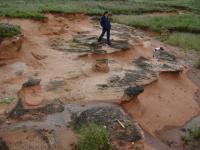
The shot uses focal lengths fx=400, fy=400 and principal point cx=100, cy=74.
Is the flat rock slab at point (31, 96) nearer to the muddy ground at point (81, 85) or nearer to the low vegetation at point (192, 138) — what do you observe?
the muddy ground at point (81, 85)

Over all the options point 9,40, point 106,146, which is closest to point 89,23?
point 9,40

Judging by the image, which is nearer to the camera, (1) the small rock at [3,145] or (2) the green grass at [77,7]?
(1) the small rock at [3,145]

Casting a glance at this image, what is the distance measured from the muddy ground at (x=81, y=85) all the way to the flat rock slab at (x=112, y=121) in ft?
0.31

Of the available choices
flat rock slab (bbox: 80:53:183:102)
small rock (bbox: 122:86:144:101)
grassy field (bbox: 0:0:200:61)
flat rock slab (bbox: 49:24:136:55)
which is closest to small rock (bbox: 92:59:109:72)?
flat rock slab (bbox: 80:53:183:102)

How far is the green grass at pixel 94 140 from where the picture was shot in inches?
349

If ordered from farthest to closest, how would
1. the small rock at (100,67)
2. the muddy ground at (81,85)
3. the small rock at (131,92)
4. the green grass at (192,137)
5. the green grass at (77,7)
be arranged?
the green grass at (77,7) → the small rock at (100,67) → the small rock at (131,92) → the green grass at (192,137) → the muddy ground at (81,85)

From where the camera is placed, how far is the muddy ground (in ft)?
33.7

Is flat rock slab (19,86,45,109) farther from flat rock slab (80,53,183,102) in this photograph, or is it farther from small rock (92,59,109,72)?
small rock (92,59,109,72)

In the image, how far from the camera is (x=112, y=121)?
34.0 ft

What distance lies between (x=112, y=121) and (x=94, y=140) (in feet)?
5.15

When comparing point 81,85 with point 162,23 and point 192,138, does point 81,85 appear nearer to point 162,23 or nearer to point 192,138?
point 192,138

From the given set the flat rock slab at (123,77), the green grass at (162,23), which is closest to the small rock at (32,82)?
the flat rock slab at (123,77)

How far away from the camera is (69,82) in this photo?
43.0ft

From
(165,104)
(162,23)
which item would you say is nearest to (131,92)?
(165,104)
